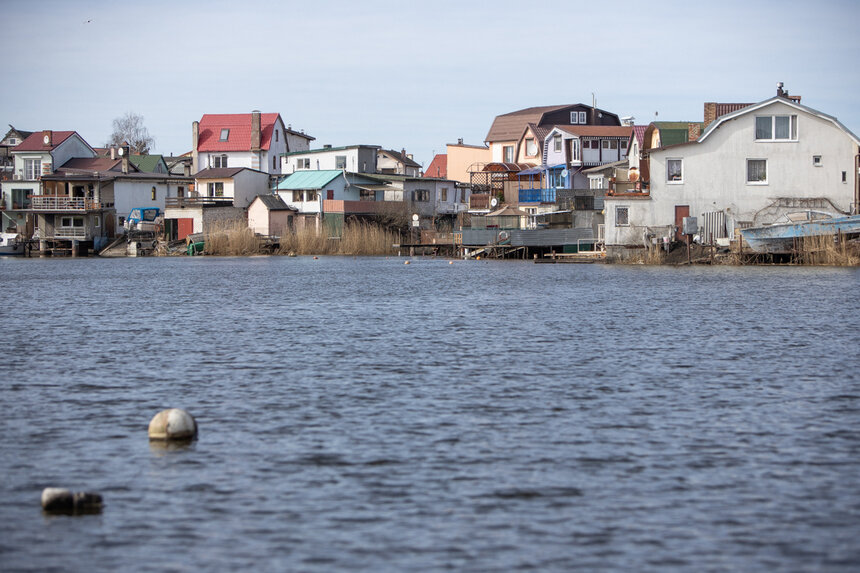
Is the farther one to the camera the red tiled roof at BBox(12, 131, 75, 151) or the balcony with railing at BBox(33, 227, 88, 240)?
the red tiled roof at BBox(12, 131, 75, 151)

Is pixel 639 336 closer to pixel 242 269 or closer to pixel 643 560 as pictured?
pixel 643 560

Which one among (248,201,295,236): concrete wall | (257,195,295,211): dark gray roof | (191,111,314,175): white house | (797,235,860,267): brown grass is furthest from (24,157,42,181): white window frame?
(797,235,860,267): brown grass

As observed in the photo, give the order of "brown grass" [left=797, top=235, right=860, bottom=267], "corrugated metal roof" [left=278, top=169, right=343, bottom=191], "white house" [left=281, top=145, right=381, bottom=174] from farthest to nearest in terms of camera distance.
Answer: "white house" [left=281, top=145, right=381, bottom=174] → "corrugated metal roof" [left=278, top=169, right=343, bottom=191] → "brown grass" [left=797, top=235, right=860, bottom=267]

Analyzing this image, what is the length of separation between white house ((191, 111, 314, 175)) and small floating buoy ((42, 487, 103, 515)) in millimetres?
108764

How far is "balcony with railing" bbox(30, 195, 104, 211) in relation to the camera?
100 metres

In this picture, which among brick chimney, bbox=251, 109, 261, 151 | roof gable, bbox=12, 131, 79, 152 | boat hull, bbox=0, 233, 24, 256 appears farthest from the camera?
brick chimney, bbox=251, 109, 261, 151

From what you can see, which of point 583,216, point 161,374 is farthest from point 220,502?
point 583,216

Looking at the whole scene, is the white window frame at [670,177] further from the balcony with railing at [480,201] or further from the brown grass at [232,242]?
the brown grass at [232,242]

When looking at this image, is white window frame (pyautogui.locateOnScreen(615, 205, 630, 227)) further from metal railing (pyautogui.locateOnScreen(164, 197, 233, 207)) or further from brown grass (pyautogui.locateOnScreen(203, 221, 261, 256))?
metal railing (pyautogui.locateOnScreen(164, 197, 233, 207))

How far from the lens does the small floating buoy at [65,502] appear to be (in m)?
11.6

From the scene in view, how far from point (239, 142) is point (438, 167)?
1394 inches

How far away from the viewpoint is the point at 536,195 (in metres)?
89.4

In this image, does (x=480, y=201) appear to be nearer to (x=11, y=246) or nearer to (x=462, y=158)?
(x=462, y=158)

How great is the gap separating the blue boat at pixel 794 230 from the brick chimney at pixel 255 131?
235 ft
